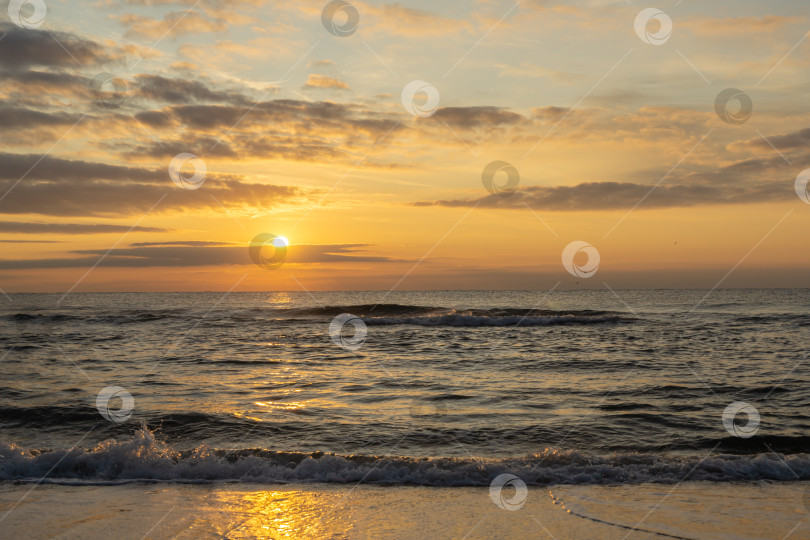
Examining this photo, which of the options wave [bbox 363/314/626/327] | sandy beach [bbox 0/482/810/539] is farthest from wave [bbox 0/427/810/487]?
wave [bbox 363/314/626/327]

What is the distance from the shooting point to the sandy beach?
6.70 metres

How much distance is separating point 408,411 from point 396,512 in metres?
6.55

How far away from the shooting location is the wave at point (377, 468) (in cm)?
912

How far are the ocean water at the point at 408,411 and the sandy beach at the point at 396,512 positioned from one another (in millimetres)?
655

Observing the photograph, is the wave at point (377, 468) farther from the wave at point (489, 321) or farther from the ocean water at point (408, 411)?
the wave at point (489, 321)

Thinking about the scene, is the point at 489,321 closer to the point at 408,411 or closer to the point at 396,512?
the point at 408,411

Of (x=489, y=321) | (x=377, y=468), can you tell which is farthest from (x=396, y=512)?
(x=489, y=321)

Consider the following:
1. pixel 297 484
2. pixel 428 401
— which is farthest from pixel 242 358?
pixel 297 484

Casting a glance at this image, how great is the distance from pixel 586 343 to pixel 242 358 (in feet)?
55.9

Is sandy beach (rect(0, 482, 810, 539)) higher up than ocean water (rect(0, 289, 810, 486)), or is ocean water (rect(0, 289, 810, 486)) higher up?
ocean water (rect(0, 289, 810, 486))

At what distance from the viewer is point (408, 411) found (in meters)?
14.1

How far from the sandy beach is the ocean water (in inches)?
25.8

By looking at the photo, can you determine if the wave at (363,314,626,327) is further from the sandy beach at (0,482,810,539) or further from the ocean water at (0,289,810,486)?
the sandy beach at (0,482,810,539)

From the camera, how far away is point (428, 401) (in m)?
15.2
